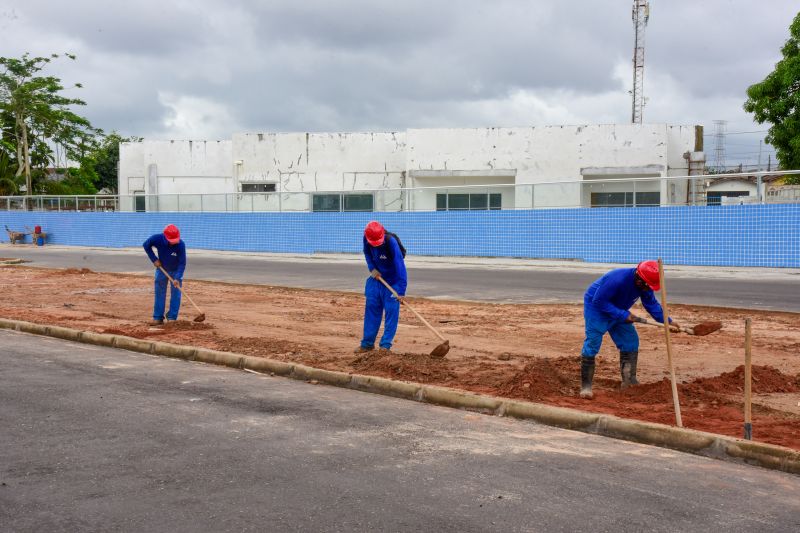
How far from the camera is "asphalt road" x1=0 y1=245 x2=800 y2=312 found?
1727 cm

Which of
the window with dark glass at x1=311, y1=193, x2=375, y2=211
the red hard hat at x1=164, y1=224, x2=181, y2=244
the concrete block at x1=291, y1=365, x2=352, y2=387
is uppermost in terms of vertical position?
the window with dark glass at x1=311, y1=193, x2=375, y2=211

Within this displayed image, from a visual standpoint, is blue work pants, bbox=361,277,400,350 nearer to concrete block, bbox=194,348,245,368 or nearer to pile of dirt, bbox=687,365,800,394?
concrete block, bbox=194,348,245,368

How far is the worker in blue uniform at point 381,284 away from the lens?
10.2 metres

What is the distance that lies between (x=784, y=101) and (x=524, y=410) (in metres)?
22.9

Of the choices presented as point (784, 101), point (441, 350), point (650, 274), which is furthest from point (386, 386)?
point (784, 101)

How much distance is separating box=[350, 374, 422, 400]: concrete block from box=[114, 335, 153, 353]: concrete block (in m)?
3.34

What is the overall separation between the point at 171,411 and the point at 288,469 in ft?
6.98

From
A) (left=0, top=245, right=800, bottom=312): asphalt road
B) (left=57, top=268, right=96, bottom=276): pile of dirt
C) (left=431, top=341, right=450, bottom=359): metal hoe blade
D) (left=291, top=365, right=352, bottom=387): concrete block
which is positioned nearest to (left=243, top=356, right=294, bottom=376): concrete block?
(left=291, top=365, right=352, bottom=387): concrete block

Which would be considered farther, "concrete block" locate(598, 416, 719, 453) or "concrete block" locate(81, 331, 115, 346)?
"concrete block" locate(81, 331, 115, 346)

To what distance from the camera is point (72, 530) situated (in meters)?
4.56

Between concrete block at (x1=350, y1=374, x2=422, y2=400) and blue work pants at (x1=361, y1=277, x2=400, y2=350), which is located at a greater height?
blue work pants at (x1=361, y1=277, x2=400, y2=350)

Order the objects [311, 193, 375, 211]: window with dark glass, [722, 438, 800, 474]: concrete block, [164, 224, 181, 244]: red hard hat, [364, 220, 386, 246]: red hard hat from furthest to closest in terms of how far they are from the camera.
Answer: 1. [311, 193, 375, 211]: window with dark glass
2. [164, 224, 181, 244]: red hard hat
3. [364, 220, 386, 246]: red hard hat
4. [722, 438, 800, 474]: concrete block

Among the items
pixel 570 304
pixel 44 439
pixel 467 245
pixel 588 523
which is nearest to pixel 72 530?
pixel 44 439

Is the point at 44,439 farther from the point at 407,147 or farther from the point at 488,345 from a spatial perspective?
the point at 407,147
